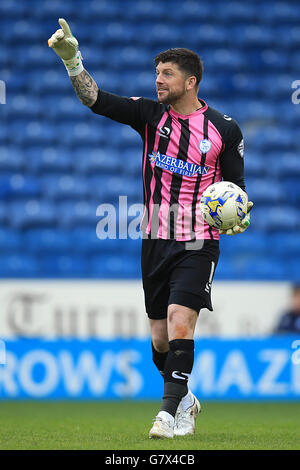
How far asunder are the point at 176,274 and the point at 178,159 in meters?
0.65

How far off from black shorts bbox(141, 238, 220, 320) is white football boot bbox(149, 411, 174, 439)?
0.60 meters

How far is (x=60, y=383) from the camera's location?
8805 millimetres

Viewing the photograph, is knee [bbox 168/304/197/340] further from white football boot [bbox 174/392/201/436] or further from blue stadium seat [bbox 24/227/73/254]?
blue stadium seat [bbox 24/227/73/254]

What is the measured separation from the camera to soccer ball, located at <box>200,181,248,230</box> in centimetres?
470

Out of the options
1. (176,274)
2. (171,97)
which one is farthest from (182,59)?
(176,274)

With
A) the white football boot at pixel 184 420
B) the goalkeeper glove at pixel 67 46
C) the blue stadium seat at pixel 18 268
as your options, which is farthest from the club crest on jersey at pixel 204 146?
the blue stadium seat at pixel 18 268

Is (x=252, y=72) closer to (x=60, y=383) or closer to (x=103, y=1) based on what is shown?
(x=103, y=1)

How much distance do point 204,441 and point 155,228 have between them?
121cm

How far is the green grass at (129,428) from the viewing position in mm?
4316

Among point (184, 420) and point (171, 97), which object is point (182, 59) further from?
point (184, 420)

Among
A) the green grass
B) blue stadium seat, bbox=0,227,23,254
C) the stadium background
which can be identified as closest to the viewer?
the green grass

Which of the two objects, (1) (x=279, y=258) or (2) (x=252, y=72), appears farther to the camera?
(2) (x=252, y=72)

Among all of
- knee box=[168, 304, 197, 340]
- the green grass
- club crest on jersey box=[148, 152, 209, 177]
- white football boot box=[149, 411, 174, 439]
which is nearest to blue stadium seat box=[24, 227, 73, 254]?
the green grass
